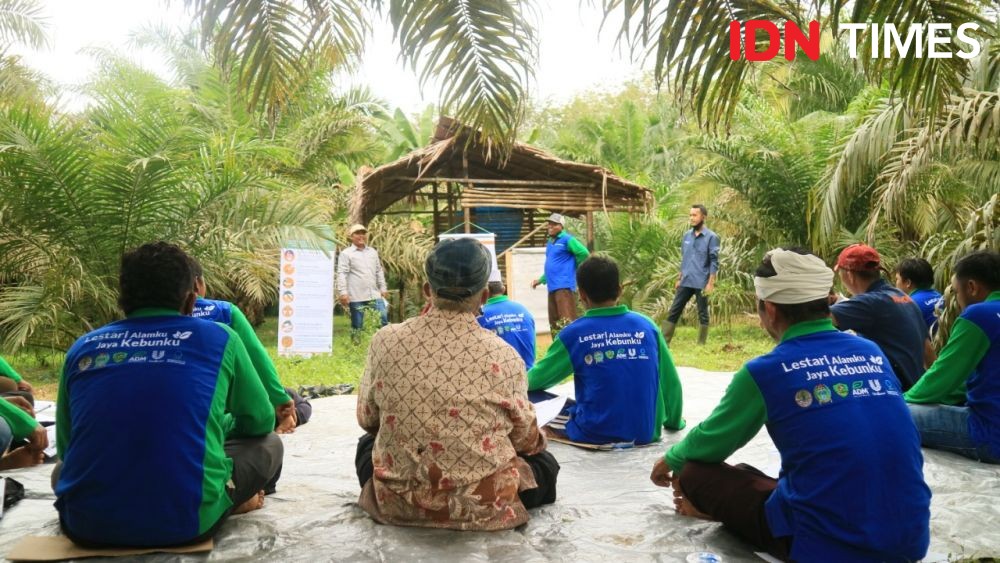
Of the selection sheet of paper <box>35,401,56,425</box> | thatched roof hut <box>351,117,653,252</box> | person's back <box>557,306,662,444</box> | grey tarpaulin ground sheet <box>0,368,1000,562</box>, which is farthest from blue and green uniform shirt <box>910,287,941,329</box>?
thatched roof hut <box>351,117,653,252</box>

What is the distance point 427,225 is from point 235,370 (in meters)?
15.5

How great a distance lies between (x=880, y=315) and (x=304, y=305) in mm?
7525

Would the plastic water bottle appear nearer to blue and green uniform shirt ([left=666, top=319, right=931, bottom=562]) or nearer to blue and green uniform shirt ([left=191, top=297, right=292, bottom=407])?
blue and green uniform shirt ([left=666, top=319, right=931, bottom=562])

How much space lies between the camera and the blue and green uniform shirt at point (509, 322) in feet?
18.7

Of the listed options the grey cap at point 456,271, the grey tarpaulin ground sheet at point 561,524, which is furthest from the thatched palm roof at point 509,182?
the grey cap at point 456,271

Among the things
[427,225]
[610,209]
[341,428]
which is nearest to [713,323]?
[610,209]

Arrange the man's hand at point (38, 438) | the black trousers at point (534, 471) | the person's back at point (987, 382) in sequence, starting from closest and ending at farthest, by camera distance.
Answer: the black trousers at point (534, 471) < the person's back at point (987, 382) < the man's hand at point (38, 438)

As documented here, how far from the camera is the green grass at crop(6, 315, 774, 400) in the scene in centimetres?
910

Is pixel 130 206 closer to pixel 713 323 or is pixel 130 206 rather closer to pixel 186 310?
pixel 186 310

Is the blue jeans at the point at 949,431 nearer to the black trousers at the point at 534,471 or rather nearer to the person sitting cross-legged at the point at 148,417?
the black trousers at the point at 534,471

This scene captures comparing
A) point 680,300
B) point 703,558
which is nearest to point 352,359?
point 680,300

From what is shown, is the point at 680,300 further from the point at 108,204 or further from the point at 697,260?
the point at 108,204

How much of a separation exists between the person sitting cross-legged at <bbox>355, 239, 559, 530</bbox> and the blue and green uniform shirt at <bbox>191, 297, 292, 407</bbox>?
2.09ft

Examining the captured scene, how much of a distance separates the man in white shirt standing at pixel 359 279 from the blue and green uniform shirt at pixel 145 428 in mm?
7941
